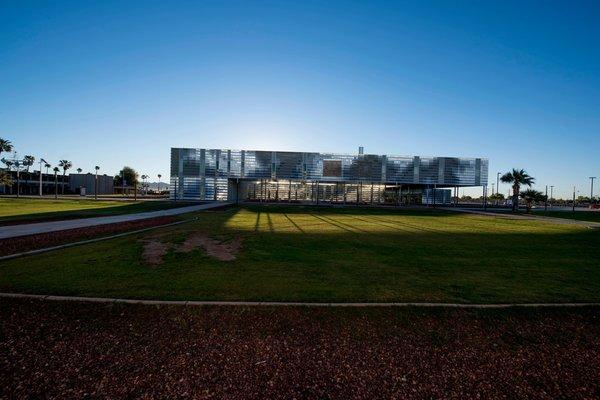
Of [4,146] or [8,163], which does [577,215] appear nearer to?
[4,146]

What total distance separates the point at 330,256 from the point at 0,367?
9368mm

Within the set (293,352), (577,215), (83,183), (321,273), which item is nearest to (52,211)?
(321,273)

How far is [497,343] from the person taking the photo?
5.36m

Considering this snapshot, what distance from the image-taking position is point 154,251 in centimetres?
1200

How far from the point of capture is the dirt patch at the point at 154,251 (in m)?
10.4

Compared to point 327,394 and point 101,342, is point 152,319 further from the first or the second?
point 327,394

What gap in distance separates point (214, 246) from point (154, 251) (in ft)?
8.15

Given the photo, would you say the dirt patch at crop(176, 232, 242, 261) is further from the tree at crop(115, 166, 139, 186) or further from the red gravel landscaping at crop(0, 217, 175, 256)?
the tree at crop(115, 166, 139, 186)

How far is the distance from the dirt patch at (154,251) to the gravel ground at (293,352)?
13.0 feet

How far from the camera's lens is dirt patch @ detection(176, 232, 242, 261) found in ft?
38.2

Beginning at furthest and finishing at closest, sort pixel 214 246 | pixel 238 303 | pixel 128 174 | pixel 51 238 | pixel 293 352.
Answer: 1. pixel 128 174
2. pixel 51 238
3. pixel 214 246
4. pixel 238 303
5. pixel 293 352

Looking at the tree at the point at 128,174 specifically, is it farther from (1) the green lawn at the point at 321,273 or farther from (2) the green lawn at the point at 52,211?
(1) the green lawn at the point at 321,273

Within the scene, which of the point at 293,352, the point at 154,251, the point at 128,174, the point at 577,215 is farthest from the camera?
the point at 128,174

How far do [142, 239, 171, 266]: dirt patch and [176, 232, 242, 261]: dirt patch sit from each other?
26.7 inches
